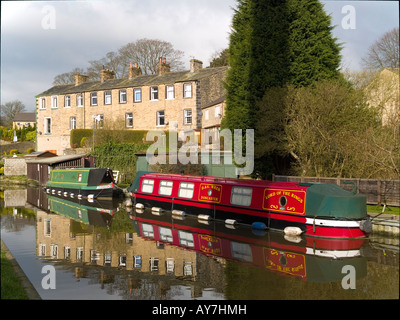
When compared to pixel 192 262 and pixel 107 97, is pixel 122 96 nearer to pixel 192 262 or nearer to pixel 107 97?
pixel 107 97

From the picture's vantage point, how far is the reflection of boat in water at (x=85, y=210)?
1878 cm

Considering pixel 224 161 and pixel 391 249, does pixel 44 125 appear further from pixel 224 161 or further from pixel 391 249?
pixel 391 249

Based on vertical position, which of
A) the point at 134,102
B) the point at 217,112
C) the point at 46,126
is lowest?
the point at 46,126

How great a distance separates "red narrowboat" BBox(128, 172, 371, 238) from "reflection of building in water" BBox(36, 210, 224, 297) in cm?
295

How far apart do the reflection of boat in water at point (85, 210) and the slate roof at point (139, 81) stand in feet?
52.2

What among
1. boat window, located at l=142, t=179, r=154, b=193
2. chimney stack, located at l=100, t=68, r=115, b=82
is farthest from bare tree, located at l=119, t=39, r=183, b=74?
boat window, located at l=142, t=179, r=154, b=193

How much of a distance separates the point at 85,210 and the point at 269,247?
12423 millimetres

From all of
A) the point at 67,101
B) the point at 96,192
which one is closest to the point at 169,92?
the point at 67,101

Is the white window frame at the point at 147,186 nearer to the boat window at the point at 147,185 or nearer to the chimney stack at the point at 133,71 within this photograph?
the boat window at the point at 147,185

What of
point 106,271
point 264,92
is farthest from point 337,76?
point 106,271

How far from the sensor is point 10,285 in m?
7.43

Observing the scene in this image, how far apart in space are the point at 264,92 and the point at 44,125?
3371 cm

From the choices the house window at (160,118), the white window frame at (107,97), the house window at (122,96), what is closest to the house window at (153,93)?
the house window at (160,118)
